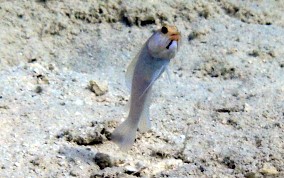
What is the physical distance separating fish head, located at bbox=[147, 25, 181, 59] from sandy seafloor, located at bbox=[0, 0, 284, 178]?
2.72 feet

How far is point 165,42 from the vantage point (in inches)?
108

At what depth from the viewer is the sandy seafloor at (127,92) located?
3.17 m

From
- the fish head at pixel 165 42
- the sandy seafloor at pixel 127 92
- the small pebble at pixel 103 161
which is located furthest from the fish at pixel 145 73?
the sandy seafloor at pixel 127 92

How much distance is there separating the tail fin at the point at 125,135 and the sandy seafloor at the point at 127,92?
0.14 m

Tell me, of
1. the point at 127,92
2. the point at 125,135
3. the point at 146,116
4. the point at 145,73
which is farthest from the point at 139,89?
the point at 127,92

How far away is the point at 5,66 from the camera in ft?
14.5

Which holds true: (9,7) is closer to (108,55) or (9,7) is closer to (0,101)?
(108,55)

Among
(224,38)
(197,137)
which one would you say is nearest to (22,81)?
(197,137)

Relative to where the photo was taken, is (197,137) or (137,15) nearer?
(197,137)

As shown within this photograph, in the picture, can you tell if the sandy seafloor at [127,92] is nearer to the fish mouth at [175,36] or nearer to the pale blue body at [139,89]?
the pale blue body at [139,89]

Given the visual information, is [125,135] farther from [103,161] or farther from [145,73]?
[145,73]

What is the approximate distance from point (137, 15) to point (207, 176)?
2.79 meters

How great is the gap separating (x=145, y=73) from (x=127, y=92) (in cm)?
147

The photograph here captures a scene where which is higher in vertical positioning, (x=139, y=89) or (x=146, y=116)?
(x=139, y=89)
